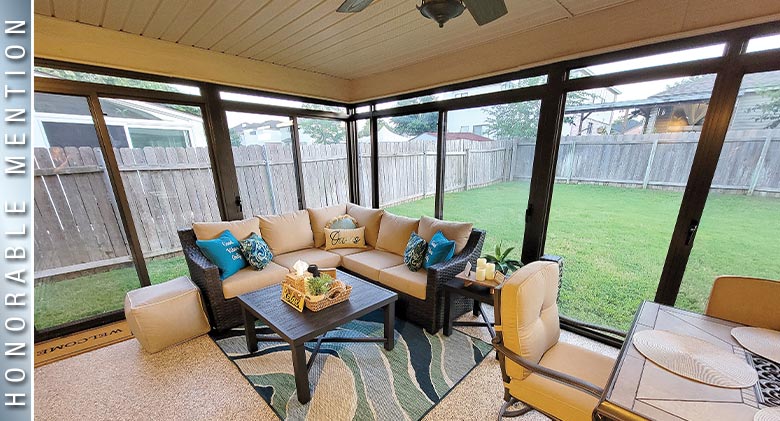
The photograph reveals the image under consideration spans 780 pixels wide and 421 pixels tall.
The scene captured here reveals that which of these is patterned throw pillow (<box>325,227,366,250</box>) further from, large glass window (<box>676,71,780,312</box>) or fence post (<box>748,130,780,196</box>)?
fence post (<box>748,130,780,196</box>)

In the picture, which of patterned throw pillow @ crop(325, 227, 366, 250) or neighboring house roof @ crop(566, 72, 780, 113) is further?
patterned throw pillow @ crop(325, 227, 366, 250)

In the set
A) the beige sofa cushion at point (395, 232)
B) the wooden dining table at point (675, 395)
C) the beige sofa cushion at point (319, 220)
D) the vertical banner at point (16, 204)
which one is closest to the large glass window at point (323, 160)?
the beige sofa cushion at point (319, 220)

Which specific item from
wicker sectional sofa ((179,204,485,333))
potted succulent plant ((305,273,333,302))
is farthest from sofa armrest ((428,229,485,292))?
potted succulent plant ((305,273,333,302))

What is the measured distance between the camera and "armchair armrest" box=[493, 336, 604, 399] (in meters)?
1.10

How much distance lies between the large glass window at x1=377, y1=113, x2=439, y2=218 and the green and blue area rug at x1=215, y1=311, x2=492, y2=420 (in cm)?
178

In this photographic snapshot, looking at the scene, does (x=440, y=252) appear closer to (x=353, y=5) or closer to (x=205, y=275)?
(x=353, y=5)

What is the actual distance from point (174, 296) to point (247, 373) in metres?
0.91

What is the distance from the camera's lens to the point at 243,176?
11.1ft

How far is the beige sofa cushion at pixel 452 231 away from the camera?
267cm

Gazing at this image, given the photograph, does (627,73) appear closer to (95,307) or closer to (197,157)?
(197,157)

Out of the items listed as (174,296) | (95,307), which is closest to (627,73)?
(174,296)

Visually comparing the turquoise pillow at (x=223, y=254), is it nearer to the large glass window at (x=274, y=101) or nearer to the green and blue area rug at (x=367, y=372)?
the green and blue area rug at (x=367, y=372)

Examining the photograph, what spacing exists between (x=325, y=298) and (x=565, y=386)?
1.47m

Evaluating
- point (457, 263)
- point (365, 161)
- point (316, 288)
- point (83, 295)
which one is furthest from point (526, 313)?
point (83, 295)
